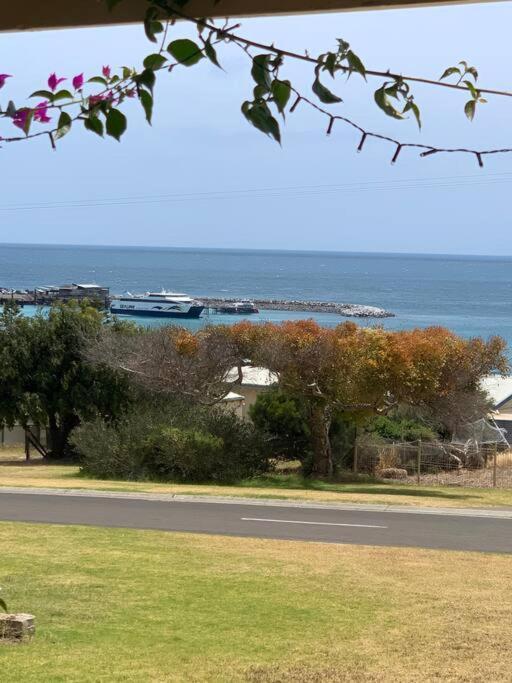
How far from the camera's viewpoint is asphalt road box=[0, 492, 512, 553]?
15422 mm

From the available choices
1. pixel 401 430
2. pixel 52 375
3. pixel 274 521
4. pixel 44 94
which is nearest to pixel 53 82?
pixel 44 94

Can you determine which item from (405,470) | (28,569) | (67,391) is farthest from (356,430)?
(28,569)

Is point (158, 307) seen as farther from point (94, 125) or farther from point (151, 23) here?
point (151, 23)

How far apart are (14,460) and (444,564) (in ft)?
86.0

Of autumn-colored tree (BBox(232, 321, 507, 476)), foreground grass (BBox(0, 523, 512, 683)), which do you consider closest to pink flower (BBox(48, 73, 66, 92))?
foreground grass (BBox(0, 523, 512, 683))

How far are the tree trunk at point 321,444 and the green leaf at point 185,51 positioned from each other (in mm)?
25243

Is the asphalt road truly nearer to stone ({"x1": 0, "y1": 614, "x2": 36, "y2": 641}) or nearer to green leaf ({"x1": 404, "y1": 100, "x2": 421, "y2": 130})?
stone ({"x1": 0, "y1": 614, "x2": 36, "y2": 641})

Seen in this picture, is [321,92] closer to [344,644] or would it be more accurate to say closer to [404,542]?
[344,644]

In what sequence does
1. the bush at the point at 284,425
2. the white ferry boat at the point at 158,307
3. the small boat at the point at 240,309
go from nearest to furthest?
the bush at the point at 284,425 < the white ferry boat at the point at 158,307 < the small boat at the point at 240,309

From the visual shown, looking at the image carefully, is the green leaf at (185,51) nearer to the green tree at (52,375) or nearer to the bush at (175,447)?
the bush at (175,447)

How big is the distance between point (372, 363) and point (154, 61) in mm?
22236

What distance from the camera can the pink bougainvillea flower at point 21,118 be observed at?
2414 mm

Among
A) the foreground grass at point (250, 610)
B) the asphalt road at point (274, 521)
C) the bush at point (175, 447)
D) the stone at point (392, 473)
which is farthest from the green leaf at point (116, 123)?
the stone at point (392, 473)

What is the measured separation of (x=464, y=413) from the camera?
26.0m
